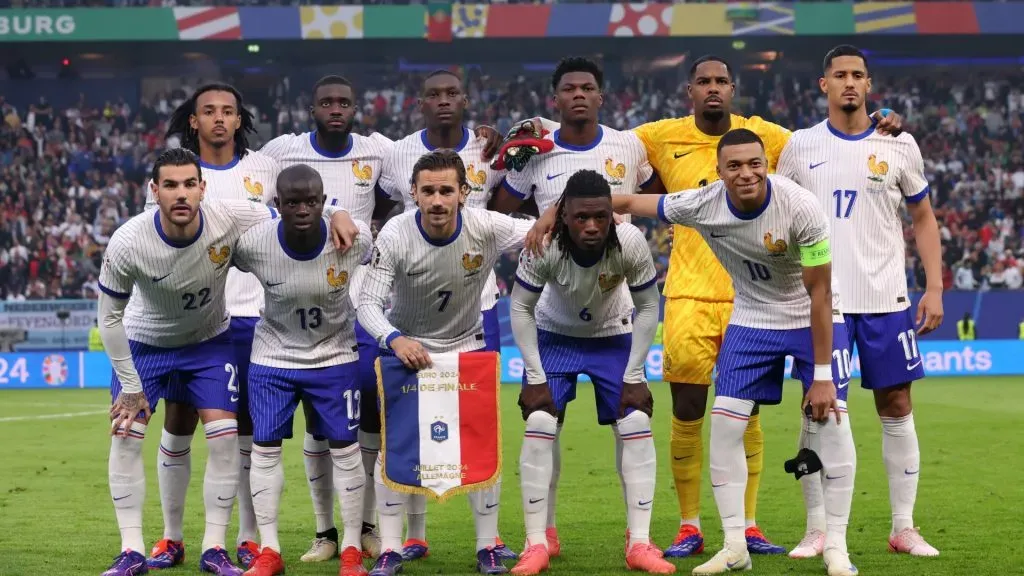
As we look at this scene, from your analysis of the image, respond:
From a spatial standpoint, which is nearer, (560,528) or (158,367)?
(158,367)

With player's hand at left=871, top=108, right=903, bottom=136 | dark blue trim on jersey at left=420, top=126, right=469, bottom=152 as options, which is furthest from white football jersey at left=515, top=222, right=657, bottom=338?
player's hand at left=871, top=108, right=903, bottom=136

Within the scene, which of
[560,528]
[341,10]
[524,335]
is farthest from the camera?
[341,10]

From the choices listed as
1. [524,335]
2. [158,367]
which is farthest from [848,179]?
[158,367]

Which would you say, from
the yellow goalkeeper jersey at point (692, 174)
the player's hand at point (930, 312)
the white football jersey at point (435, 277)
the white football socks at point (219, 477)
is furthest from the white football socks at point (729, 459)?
the white football socks at point (219, 477)

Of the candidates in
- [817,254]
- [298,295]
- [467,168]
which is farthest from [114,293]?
[817,254]

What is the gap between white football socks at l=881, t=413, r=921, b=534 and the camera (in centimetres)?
720

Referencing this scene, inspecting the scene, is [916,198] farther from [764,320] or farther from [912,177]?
[764,320]

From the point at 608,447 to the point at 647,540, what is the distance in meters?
6.81

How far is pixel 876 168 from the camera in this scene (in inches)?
280

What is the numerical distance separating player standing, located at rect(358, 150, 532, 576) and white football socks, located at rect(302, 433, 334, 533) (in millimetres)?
737

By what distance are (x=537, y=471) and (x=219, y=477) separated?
168 cm

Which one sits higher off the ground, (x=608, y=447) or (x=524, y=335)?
A: (x=524, y=335)

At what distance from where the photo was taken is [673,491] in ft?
33.9

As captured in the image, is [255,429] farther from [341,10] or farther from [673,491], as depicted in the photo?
[341,10]
